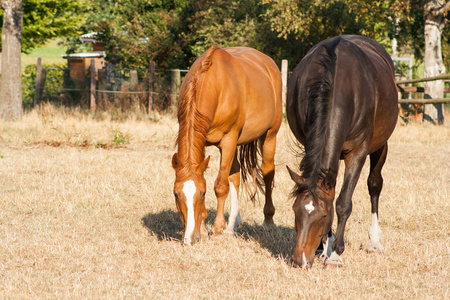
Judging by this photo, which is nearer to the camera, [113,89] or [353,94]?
[353,94]

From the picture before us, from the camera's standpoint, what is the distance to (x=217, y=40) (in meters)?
20.1

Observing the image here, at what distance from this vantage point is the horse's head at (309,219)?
4.16 metres

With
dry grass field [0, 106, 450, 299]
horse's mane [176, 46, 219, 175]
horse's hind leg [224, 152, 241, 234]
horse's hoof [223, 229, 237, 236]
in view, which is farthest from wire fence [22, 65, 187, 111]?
horse's mane [176, 46, 219, 175]

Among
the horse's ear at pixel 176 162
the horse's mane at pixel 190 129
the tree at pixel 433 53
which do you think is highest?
the tree at pixel 433 53

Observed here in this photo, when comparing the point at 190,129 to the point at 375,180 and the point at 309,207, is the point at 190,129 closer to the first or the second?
the point at 309,207

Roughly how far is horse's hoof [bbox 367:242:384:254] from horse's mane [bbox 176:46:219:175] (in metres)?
1.93

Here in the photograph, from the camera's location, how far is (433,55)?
658 inches

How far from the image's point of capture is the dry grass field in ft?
13.8

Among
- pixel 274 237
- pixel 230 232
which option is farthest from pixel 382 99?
pixel 230 232

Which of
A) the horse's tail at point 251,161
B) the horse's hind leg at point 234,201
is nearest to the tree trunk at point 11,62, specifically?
the horse's tail at point 251,161

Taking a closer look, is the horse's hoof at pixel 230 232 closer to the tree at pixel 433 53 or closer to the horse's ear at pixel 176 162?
the horse's ear at pixel 176 162

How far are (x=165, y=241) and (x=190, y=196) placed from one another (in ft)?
3.17

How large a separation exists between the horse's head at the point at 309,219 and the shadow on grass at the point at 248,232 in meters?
0.72

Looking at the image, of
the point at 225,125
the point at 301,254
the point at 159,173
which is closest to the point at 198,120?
the point at 225,125
